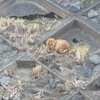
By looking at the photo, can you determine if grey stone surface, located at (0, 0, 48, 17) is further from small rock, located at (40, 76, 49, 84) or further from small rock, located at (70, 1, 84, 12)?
small rock, located at (40, 76, 49, 84)

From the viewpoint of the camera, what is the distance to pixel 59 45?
10.3 meters

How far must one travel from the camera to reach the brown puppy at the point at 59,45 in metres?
10.3

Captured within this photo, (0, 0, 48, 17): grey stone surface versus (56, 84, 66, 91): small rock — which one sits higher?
(0, 0, 48, 17): grey stone surface

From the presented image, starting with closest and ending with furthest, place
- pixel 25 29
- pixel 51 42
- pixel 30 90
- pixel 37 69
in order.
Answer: pixel 30 90, pixel 37 69, pixel 51 42, pixel 25 29

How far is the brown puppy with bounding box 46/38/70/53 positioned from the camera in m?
10.3

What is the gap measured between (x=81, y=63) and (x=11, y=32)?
1.99m

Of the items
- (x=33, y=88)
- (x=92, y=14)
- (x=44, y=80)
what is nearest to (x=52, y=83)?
(x=44, y=80)

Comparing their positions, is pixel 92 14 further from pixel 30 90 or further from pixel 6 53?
pixel 30 90

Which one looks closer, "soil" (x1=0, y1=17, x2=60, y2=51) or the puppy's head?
the puppy's head

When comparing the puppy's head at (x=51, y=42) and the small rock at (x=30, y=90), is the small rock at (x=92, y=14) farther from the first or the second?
the small rock at (x=30, y=90)

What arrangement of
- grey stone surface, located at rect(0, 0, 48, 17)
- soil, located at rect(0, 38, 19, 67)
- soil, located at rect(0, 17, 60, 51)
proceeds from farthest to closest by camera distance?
grey stone surface, located at rect(0, 0, 48, 17), soil, located at rect(0, 17, 60, 51), soil, located at rect(0, 38, 19, 67)

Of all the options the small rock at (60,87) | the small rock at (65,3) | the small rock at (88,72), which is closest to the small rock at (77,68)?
the small rock at (88,72)

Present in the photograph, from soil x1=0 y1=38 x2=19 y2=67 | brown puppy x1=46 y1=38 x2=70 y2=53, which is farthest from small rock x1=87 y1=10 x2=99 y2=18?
soil x1=0 y1=38 x2=19 y2=67

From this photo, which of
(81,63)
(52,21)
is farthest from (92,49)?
(52,21)
